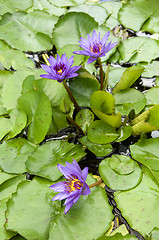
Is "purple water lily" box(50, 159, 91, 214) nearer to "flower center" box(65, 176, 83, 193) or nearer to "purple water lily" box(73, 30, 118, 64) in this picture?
"flower center" box(65, 176, 83, 193)

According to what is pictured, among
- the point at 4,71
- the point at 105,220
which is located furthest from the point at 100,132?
the point at 4,71

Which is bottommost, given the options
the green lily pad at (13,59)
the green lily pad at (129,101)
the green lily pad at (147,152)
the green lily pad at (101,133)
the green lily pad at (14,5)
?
the green lily pad at (147,152)

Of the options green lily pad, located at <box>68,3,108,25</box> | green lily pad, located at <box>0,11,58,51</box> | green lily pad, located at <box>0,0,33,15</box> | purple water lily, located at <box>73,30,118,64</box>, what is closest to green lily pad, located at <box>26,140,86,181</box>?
purple water lily, located at <box>73,30,118,64</box>

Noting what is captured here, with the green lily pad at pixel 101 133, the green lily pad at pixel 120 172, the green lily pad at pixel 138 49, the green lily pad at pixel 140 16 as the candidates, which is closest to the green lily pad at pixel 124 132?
the green lily pad at pixel 101 133

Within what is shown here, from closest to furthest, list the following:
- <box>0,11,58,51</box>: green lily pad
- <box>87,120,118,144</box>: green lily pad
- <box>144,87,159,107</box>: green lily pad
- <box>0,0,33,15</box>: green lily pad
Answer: <box>87,120,118,144</box>: green lily pad < <box>144,87,159,107</box>: green lily pad < <box>0,11,58,51</box>: green lily pad < <box>0,0,33,15</box>: green lily pad

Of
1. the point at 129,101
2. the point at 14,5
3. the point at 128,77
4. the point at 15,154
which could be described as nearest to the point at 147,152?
the point at 129,101

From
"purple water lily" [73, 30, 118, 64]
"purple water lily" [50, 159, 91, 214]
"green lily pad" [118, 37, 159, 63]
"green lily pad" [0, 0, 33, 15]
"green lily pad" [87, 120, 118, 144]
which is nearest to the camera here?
"purple water lily" [50, 159, 91, 214]

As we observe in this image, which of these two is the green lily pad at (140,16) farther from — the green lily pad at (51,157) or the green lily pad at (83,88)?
the green lily pad at (51,157)

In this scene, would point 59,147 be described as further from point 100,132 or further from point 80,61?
point 80,61
